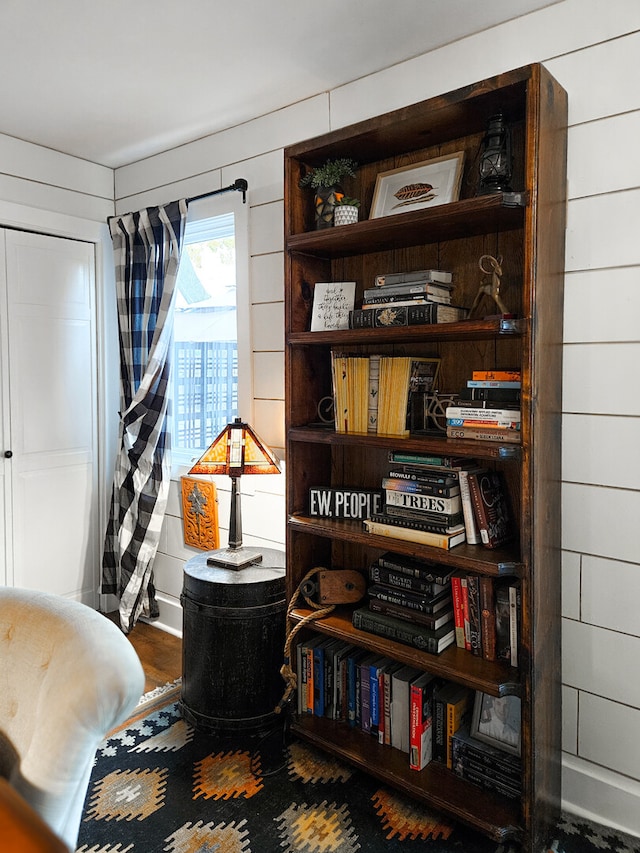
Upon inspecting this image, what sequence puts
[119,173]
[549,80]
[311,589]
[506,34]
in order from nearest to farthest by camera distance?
1. [549,80]
2. [506,34]
3. [311,589]
4. [119,173]

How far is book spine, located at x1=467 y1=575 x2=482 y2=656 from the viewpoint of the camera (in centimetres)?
195

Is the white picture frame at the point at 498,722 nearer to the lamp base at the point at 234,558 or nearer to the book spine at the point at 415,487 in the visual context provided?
the book spine at the point at 415,487

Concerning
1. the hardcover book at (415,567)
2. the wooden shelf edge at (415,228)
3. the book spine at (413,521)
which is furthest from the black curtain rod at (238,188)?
the hardcover book at (415,567)

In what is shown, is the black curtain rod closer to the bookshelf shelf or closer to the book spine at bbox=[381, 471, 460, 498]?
the bookshelf shelf

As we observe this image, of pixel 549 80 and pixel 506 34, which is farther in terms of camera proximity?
pixel 506 34

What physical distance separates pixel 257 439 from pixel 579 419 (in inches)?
47.0

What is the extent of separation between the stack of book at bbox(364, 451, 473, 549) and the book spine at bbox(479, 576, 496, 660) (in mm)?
150

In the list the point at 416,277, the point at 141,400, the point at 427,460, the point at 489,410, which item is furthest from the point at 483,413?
the point at 141,400

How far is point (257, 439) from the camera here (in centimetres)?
251

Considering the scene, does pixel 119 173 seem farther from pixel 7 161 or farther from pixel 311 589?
pixel 311 589

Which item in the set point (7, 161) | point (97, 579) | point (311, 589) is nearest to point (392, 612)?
point (311, 589)

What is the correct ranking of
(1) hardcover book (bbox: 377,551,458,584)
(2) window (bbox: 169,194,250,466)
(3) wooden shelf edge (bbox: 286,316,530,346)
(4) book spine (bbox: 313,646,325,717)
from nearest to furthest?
(3) wooden shelf edge (bbox: 286,316,530,346) < (1) hardcover book (bbox: 377,551,458,584) < (4) book spine (bbox: 313,646,325,717) < (2) window (bbox: 169,194,250,466)

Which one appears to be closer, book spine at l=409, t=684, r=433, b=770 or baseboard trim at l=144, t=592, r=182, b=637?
book spine at l=409, t=684, r=433, b=770

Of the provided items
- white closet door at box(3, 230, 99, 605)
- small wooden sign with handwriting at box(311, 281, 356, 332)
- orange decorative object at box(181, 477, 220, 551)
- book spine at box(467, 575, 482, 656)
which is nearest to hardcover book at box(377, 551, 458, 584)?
book spine at box(467, 575, 482, 656)
